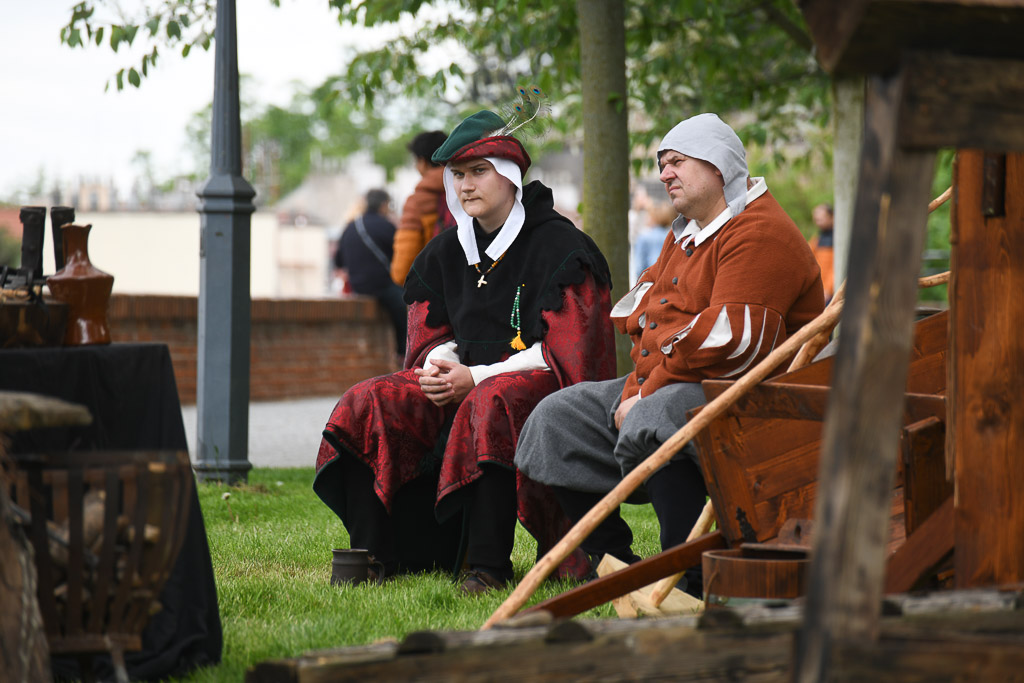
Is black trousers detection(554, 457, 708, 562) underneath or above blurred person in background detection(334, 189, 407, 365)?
underneath

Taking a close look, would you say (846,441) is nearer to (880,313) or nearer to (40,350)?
(880,313)

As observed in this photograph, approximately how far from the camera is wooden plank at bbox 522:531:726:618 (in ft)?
8.52

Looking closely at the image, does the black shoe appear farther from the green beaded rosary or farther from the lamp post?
the lamp post

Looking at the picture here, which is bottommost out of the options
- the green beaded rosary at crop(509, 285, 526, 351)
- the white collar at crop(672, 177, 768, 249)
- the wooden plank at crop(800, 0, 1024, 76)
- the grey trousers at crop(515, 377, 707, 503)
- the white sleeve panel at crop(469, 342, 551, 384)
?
the grey trousers at crop(515, 377, 707, 503)

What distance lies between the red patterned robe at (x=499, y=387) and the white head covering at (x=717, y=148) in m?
0.56

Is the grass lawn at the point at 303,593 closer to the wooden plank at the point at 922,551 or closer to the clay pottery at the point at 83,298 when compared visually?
the clay pottery at the point at 83,298

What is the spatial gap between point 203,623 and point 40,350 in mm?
725

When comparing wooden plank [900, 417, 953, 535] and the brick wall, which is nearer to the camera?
wooden plank [900, 417, 953, 535]

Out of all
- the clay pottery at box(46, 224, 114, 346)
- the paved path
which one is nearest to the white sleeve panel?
the clay pottery at box(46, 224, 114, 346)

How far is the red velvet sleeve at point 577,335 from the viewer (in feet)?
12.3

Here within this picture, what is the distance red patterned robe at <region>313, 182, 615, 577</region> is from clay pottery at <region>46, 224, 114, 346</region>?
3.93ft

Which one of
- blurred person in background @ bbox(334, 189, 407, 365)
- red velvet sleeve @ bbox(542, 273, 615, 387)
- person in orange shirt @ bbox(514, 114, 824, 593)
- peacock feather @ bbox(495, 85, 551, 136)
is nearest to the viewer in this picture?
person in orange shirt @ bbox(514, 114, 824, 593)

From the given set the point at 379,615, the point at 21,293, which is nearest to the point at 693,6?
the point at 379,615

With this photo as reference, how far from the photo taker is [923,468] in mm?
2643
